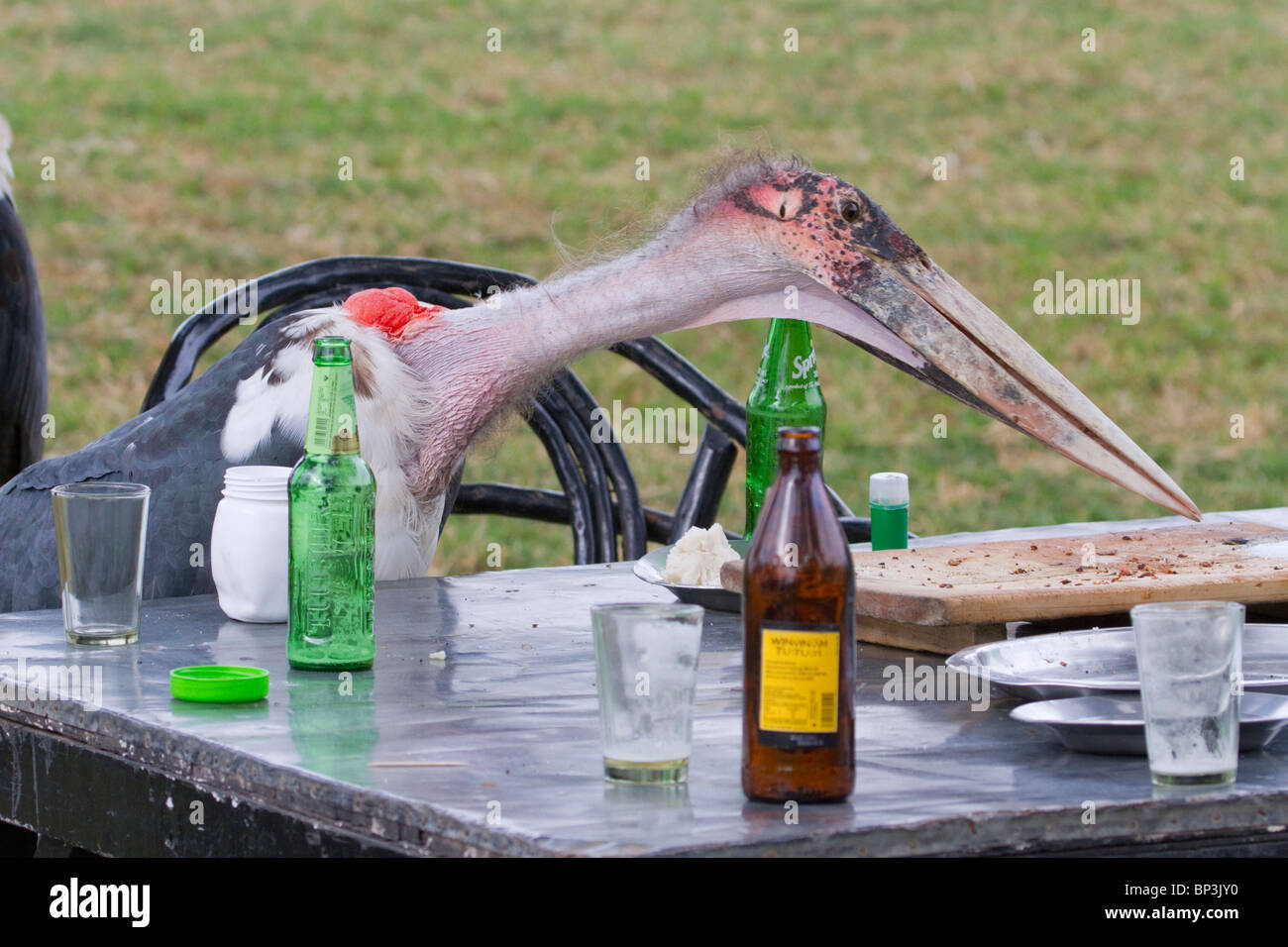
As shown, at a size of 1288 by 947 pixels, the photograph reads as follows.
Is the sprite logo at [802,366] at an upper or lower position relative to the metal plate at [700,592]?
upper

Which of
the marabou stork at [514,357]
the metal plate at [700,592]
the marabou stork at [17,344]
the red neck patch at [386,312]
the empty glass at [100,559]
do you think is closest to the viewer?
the empty glass at [100,559]

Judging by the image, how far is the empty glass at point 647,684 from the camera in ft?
5.96

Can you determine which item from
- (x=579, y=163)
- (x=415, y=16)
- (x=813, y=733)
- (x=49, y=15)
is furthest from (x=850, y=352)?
(x=813, y=733)

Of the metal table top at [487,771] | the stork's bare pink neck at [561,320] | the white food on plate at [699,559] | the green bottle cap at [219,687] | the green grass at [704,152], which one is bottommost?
the metal table top at [487,771]

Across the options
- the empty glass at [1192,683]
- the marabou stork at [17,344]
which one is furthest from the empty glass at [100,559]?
the marabou stork at [17,344]

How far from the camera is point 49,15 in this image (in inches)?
499

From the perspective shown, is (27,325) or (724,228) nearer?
(724,228)

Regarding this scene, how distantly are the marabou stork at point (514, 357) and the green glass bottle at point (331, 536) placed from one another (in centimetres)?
71

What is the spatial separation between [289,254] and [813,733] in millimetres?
8332

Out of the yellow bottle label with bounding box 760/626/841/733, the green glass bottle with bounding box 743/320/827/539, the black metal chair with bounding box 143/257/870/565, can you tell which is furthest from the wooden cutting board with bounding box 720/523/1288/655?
the black metal chair with bounding box 143/257/870/565

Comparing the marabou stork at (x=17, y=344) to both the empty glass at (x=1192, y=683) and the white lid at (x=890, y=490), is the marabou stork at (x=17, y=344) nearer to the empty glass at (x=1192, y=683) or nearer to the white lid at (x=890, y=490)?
the white lid at (x=890, y=490)

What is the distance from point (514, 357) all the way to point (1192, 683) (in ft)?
5.47

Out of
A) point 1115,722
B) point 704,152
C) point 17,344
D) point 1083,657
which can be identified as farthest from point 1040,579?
point 704,152
